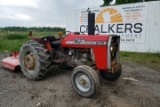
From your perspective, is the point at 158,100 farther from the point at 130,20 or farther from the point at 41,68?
the point at 130,20

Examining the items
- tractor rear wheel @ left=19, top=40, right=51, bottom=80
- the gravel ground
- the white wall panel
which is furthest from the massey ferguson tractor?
the white wall panel

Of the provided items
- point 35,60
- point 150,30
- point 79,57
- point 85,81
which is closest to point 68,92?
point 85,81

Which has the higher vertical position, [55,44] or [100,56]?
[55,44]

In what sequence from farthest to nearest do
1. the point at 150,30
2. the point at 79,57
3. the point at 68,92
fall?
1. the point at 150,30
2. the point at 79,57
3. the point at 68,92

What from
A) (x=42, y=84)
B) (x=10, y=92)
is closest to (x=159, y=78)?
(x=42, y=84)

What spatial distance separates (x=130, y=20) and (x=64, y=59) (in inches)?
227

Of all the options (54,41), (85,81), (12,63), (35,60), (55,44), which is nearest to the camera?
(85,81)

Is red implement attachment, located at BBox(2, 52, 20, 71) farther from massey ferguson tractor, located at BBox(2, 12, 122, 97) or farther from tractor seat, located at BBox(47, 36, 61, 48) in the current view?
tractor seat, located at BBox(47, 36, 61, 48)

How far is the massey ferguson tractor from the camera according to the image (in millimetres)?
3072

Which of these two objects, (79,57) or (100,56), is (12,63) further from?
(100,56)

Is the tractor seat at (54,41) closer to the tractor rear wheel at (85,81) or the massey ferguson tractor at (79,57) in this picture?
the massey ferguson tractor at (79,57)

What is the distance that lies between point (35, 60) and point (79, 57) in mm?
1122

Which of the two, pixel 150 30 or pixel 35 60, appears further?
pixel 150 30

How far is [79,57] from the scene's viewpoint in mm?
3730
